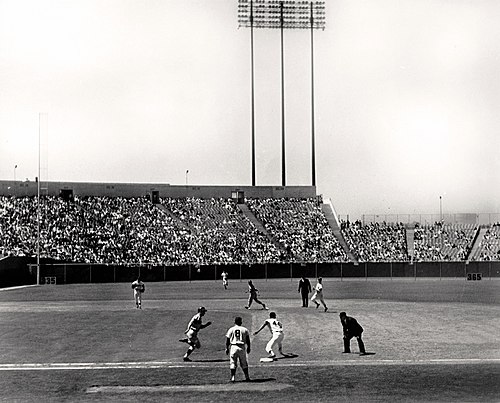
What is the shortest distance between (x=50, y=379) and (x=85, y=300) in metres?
27.5

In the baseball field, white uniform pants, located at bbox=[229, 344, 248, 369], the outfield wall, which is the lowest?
the outfield wall

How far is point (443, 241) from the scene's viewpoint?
280 ft

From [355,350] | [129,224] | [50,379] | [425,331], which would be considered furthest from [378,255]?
[50,379]

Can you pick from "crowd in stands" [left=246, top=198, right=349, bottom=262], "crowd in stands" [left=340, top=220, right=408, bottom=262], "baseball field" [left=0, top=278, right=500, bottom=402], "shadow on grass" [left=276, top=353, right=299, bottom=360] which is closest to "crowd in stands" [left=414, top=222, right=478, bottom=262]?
"crowd in stands" [left=340, top=220, right=408, bottom=262]

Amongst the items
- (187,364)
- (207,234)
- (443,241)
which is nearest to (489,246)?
(443,241)

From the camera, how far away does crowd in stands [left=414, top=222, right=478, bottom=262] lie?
82750 mm

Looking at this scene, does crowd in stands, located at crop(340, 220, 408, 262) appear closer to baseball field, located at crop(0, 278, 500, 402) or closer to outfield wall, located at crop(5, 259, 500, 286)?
outfield wall, located at crop(5, 259, 500, 286)

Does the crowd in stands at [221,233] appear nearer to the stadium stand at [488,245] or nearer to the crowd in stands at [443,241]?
the crowd in stands at [443,241]

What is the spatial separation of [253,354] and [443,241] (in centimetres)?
6563

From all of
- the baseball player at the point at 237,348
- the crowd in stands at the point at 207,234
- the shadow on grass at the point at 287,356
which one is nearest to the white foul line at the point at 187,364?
the shadow on grass at the point at 287,356

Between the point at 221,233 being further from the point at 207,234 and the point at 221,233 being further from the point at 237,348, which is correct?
the point at 237,348

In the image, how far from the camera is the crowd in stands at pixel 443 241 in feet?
271

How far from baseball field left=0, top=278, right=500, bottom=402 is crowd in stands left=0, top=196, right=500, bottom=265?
32.2m

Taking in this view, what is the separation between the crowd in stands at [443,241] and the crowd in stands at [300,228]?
911 cm
